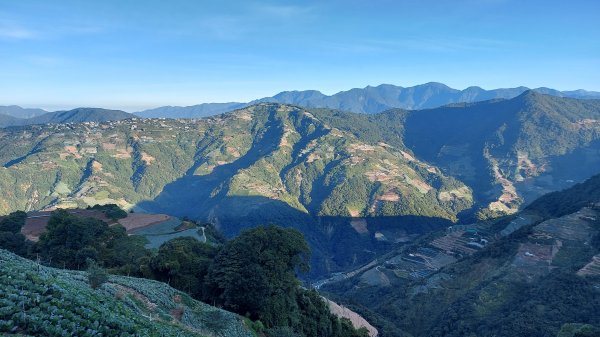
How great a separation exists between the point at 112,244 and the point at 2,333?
48624 mm

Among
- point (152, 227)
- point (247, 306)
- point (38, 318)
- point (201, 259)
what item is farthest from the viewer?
point (152, 227)

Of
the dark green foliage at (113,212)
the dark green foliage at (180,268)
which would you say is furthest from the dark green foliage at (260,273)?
the dark green foliage at (113,212)

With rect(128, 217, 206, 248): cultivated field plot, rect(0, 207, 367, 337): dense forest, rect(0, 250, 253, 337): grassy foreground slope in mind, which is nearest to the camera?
rect(0, 250, 253, 337): grassy foreground slope

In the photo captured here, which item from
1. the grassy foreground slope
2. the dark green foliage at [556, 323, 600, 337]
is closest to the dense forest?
the grassy foreground slope

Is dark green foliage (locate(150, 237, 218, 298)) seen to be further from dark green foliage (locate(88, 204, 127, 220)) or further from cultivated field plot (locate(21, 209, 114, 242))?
dark green foliage (locate(88, 204, 127, 220))

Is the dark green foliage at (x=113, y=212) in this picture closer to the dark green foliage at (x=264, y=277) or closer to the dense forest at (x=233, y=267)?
the dense forest at (x=233, y=267)

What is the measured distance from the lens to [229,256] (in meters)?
45.5

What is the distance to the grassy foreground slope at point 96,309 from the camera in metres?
21.3

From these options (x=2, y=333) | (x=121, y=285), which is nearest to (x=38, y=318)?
(x=2, y=333)

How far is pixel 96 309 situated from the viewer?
2498 centimetres

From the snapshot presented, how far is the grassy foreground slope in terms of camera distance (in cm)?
2127

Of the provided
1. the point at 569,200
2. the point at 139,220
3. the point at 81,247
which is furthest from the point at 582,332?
the point at 569,200

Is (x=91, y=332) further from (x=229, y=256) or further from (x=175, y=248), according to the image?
(x=175, y=248)

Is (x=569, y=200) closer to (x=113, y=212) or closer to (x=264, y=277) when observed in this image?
(x=264, y=277)
